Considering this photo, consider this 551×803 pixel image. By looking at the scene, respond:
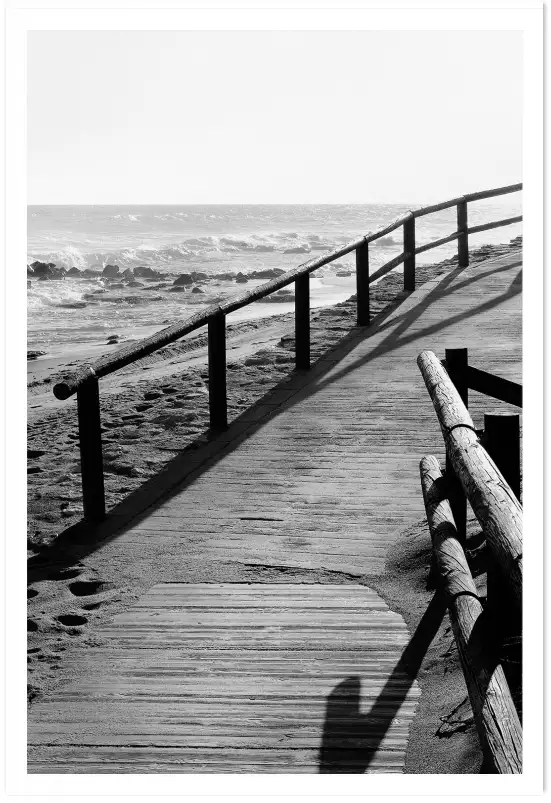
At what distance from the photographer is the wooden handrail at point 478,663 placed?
216 centimetres

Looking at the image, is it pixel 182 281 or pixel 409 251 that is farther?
pixel 182 281

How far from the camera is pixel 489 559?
2.99 meters

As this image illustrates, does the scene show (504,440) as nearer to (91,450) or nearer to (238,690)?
(238,690)

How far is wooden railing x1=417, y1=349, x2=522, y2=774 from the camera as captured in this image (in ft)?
7.27

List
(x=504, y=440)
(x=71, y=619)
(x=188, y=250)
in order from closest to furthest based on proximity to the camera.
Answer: (x=504, y=440)
(x=71, y=619)
(x=188, y=250)

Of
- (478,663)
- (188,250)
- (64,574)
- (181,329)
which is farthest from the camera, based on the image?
(188,250)

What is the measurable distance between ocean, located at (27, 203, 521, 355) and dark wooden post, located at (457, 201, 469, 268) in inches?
36.5

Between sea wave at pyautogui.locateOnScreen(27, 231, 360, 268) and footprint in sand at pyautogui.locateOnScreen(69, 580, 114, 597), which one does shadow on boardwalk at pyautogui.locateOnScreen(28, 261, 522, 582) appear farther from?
sea wave at pyautogui.locateOnScreen(27, 231, 360, 268)

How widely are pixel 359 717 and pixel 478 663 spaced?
821 mm

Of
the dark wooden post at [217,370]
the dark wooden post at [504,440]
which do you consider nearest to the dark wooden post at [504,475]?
the dark wooden post at [504,440]

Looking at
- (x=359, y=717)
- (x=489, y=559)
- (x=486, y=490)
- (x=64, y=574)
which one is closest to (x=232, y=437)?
(x=64, y=574)
